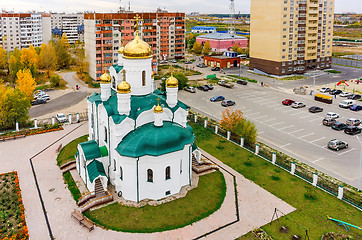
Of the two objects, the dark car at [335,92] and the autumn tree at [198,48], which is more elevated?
the autumn tree at [198,48]

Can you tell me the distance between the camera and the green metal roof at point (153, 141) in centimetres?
1764

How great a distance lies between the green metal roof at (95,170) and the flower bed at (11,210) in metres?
4.12

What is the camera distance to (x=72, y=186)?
19.9 meters

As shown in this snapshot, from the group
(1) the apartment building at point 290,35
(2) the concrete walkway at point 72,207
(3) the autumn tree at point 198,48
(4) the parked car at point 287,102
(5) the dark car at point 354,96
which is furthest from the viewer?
(3) the autumn tree at point 198,48

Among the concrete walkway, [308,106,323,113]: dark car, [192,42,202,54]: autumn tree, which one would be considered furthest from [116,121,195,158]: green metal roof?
[192,42,202,54]: autumn tree

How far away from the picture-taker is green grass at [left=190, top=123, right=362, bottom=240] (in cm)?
1627

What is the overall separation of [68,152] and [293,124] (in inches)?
893

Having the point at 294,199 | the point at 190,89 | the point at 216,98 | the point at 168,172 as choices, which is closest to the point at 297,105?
the point at 216,98

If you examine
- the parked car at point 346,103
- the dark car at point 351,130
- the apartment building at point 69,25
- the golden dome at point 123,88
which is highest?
the apartment building at point 69,25

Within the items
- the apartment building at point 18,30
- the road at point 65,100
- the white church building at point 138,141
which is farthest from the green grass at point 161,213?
the apartment building at point 18,30

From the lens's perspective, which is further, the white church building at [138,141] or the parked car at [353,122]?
the parked car at [353,122]

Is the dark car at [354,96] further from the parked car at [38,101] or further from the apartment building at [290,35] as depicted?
the parked car at [38,101]

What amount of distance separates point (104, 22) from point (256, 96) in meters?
27.4

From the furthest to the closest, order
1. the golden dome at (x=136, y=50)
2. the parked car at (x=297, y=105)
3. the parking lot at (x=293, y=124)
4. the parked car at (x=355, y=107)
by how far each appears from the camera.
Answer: the parked car at (x=297, y=105) < the parked car at (x=355, y=107) < the parking lot at (x=293, y=124) < the golden dome at (x=136, y=50)
